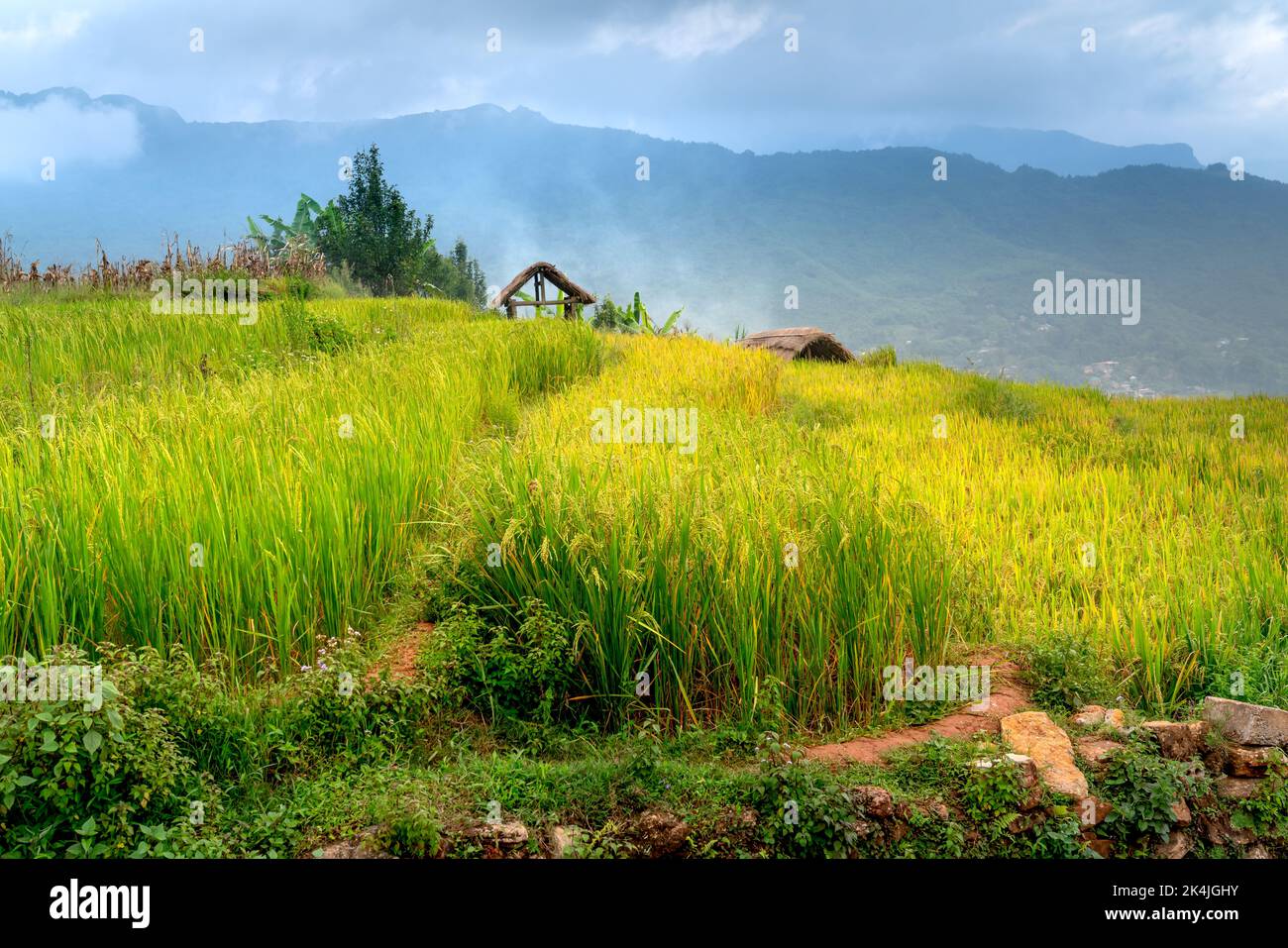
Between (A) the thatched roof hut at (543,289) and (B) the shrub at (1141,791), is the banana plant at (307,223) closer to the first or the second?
(A) the thatched roof hut at (543,289)

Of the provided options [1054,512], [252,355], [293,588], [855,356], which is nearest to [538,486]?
[293,588]

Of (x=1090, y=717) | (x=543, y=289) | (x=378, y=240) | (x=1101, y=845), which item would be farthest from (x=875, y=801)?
(x=378, y=240)

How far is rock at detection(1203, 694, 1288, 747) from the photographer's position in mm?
4770

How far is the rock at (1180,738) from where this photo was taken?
15.5 ft

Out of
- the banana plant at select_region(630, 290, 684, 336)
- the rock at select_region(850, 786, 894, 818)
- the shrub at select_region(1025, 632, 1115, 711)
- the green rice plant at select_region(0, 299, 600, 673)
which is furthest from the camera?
the banana plant at select_region(630, 290, 684, 336)

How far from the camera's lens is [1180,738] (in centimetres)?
473

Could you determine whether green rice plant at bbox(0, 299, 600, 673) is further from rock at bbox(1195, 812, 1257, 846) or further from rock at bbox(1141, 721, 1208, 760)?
rock at bbox(1195, 812, 1257, 846)

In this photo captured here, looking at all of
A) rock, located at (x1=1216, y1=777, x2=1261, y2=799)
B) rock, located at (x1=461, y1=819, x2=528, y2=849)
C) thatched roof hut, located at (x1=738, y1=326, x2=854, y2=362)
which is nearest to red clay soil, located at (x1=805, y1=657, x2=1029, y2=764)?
rock, located at (x1=1216, y1=777, x2=1261, y2=799)

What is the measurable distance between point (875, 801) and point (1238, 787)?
214 centimetres

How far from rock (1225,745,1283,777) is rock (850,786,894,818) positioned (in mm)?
2043

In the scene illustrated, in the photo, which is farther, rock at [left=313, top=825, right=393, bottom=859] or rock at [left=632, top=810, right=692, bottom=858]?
rock at [left=632, top=810, right=692, bottom=858]

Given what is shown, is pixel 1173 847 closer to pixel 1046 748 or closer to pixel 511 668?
→ pixel 1046 748

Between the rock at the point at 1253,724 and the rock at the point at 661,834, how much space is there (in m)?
2.98
